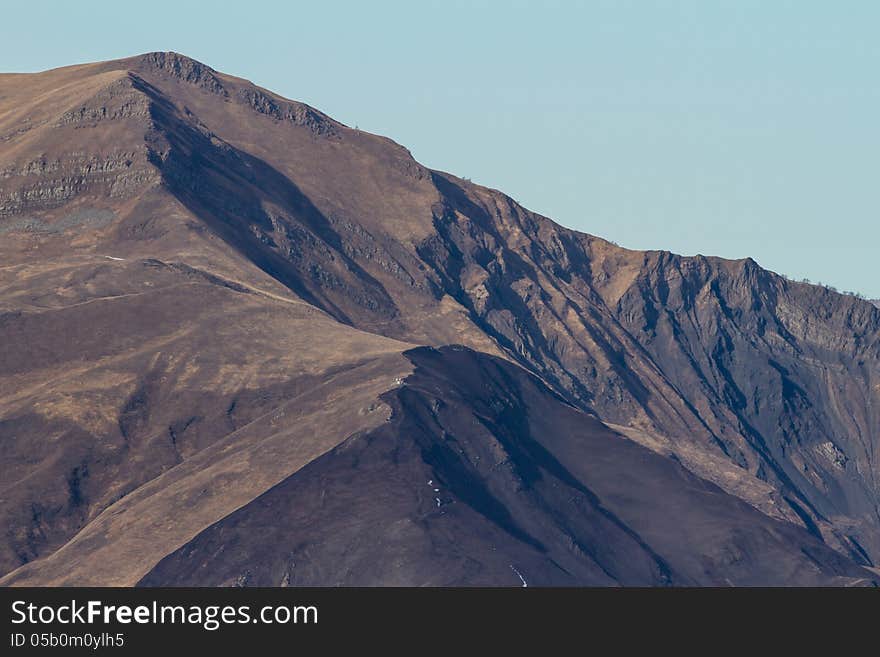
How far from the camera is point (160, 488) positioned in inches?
7761

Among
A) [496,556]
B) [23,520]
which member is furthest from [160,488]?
[496,556]

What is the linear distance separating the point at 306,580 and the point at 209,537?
39.8 ft

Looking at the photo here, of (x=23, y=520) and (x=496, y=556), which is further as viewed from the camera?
(x=23, y=520)
